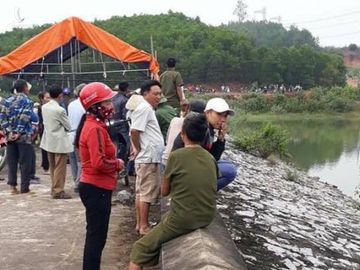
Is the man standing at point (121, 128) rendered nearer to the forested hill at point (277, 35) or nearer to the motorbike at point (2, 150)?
the motorbike at point (2, 150)

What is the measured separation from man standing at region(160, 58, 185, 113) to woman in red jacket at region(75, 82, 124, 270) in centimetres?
394

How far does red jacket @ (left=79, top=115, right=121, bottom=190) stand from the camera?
3.95m

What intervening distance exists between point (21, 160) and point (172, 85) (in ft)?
7.76

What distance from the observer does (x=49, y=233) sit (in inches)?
223

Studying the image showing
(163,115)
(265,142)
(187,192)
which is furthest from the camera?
(265,142)

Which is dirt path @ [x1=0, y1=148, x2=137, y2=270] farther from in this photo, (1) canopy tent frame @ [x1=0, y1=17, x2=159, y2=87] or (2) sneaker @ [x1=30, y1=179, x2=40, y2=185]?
(1) canopy tent frame @ [x1=0, y1=17, x2=159, y2=87]

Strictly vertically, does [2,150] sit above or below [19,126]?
below

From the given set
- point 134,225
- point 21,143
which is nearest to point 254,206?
point 134,225

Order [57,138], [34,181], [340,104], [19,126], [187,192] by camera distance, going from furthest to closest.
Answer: [340,104]
[34,181]
[19,126]
[57,138]
[187,192]

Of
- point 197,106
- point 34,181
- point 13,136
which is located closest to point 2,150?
point 34,181

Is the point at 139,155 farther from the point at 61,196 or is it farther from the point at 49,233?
the point at 61,196

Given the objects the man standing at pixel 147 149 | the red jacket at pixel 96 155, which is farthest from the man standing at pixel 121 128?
the red jacket at pixel 96 155

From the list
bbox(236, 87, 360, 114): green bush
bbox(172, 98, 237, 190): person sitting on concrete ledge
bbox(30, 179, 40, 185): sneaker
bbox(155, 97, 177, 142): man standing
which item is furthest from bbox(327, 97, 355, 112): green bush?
bbox(172, 98, 237, 190): person sitting on concrete ledge

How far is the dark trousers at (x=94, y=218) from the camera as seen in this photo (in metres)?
3.98
